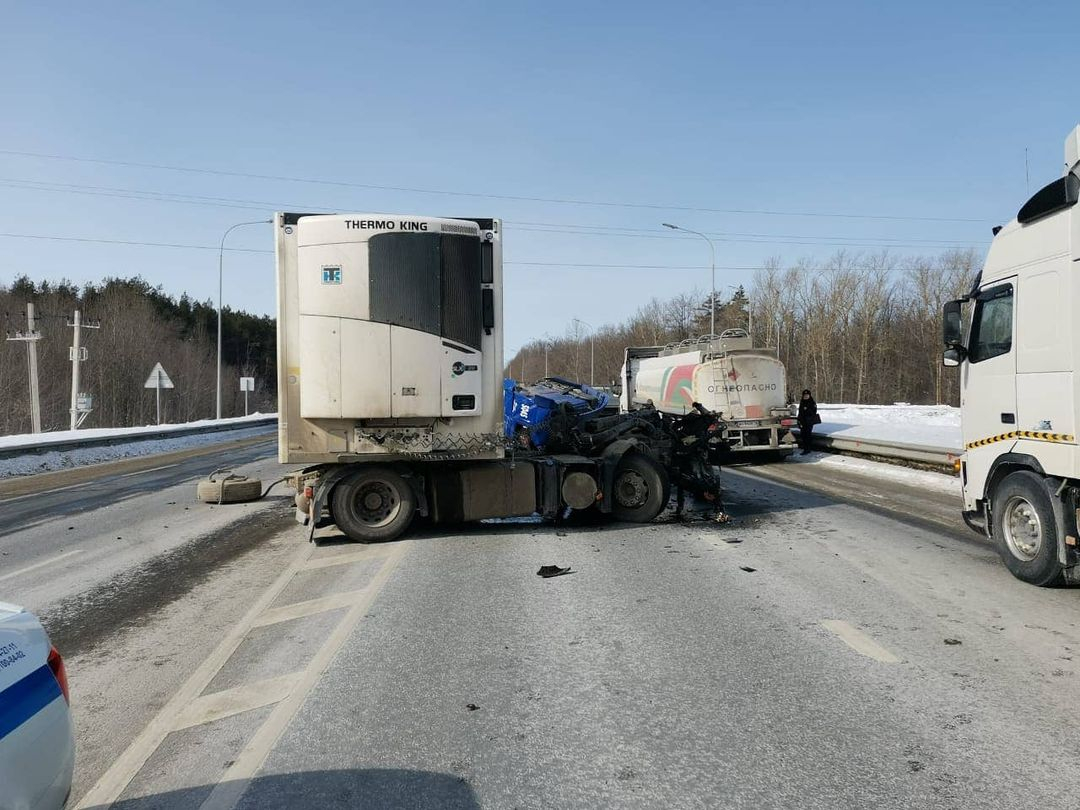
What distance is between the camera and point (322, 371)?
872cm

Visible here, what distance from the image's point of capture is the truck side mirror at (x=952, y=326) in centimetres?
771

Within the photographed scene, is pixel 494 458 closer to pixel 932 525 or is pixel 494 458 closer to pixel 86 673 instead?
pixel 86 673

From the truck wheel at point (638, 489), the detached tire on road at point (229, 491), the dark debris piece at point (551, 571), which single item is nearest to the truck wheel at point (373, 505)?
the dark debris piece at point (551, 571)

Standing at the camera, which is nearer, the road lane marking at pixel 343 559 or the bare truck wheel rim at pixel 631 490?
the road lane marking at pixel 343 559

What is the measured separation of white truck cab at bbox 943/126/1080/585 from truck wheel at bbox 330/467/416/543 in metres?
6.28

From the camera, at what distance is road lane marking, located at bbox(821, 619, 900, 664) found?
507cm

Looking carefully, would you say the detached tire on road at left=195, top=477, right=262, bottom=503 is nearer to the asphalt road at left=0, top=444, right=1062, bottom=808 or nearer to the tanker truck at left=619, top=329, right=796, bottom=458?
the asphalt road at left=0, top=444, right=1062, bottom=808

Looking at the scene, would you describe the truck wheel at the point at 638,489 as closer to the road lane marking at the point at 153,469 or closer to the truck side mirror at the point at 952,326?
the truck side mirror at the point at 952,326

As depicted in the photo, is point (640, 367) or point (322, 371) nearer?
point (322, 371)

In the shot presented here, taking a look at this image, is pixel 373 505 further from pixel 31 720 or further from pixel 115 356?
pixel 115 356

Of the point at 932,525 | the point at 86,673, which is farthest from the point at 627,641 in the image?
the point at 932,525

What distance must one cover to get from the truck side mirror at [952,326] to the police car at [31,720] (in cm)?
780

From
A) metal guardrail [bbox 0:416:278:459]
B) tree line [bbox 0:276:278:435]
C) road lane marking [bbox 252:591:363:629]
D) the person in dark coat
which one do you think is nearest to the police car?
road lane marking [bbox 252:591:363:629]

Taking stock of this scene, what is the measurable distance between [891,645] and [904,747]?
1.66 m
